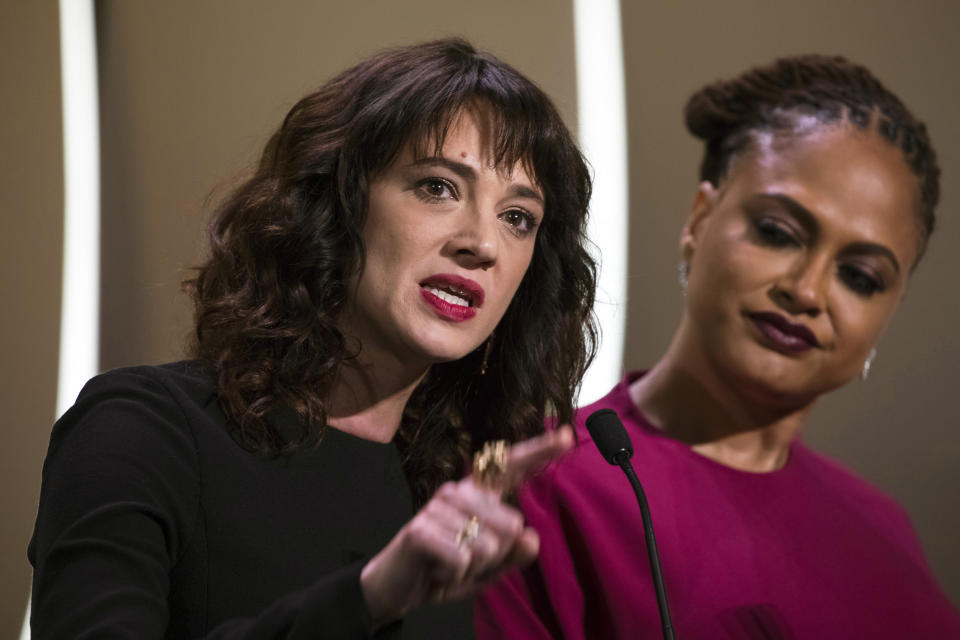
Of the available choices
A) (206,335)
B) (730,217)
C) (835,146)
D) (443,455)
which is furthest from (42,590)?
(835,146)

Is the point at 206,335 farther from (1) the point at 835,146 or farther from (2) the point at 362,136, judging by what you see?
(1) the point at 835,146

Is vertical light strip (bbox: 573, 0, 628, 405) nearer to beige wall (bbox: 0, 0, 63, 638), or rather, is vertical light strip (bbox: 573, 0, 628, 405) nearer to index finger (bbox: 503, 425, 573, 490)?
index finger (bbox: 503, 425, 573, 490)

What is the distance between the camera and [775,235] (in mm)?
1188

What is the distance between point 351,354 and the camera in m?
1.06

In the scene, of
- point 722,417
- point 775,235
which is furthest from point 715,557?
point 775,235

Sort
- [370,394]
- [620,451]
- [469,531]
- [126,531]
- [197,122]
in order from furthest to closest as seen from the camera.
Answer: [197,122] < [370,394] < [620,451] < [126,531] < [469,531]

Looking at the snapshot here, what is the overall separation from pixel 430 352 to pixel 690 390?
365mm

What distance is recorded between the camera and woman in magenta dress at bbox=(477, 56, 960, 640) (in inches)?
45.7

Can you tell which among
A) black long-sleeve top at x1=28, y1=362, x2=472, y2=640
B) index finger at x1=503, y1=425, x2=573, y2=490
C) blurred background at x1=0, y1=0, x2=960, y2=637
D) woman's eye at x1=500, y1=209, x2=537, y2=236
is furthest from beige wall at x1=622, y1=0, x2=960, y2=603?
index finger at x1=503, y1=425, x2=573, y2=490

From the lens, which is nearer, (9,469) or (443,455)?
(443,455)

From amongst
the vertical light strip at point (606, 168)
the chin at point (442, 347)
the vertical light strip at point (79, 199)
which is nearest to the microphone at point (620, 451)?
the chin at point (442, 347)

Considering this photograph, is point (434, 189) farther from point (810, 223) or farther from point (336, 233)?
point (810, 223)

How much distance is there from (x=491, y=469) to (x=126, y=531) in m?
0.31

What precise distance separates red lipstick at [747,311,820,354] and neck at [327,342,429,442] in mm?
394
